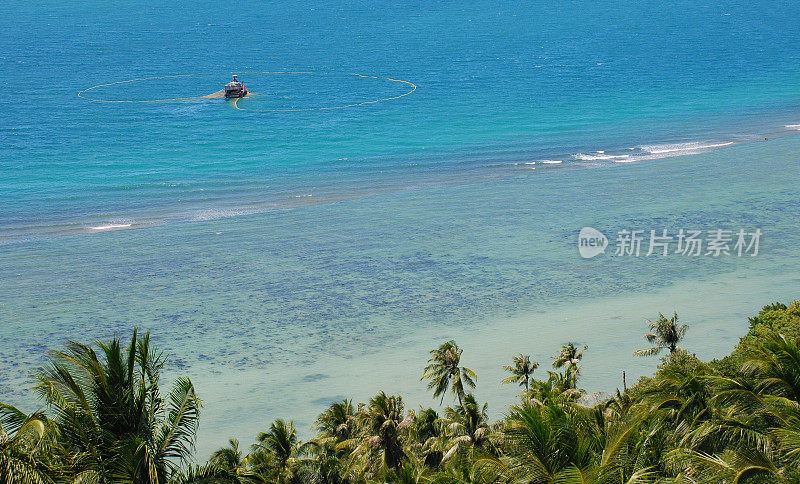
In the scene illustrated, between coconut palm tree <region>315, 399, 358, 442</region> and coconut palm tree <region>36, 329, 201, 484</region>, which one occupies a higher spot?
coconut palm tree <region>36, 329, 201, 484</region>

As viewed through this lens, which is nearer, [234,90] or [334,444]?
[334,444]

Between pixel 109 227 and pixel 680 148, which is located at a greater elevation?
pixel 680 148

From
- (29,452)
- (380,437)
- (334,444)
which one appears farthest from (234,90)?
(29,452)

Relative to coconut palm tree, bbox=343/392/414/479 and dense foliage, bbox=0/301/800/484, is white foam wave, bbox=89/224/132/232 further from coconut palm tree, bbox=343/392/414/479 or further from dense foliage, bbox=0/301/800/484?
dense foliage, bbox=0/301/800/484

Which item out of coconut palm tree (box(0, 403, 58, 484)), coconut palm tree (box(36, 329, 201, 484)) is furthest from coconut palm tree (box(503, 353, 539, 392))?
coconut palm tree (box(0, 403, 58, 484))

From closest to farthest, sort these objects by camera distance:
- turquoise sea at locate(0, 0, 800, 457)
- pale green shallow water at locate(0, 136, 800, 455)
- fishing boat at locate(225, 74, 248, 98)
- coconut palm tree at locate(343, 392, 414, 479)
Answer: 1. coconut palm tree at locate(343, 392, 414, 479)
2. pale green shallow water at locate(0, 136, 800, 455)
3. turquoise sea at locate(0, 0, 800, 457)
4. fishing boat at locate(225, 74, 248, 98)

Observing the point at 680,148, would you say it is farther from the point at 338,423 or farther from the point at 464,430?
the point at 464,430
